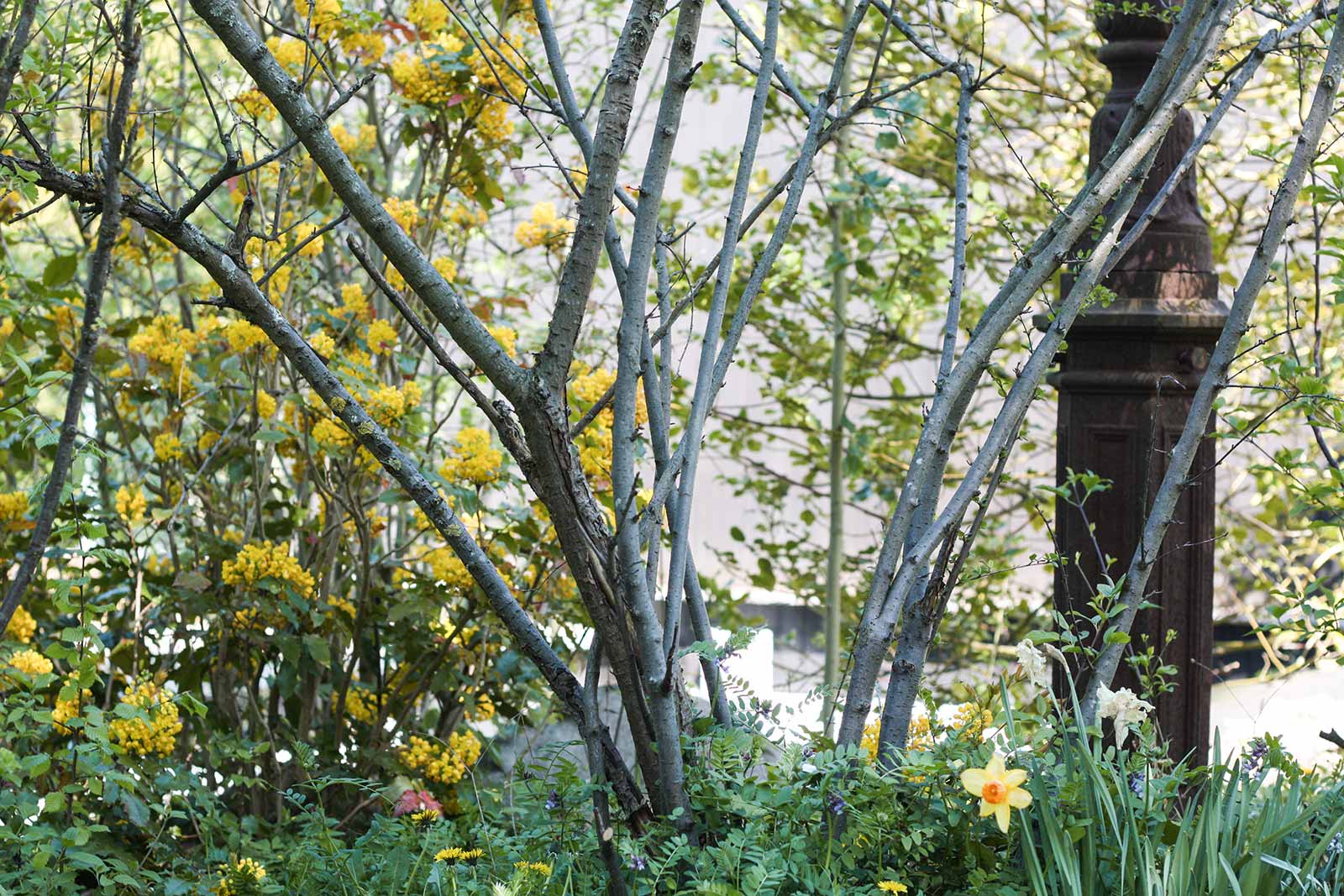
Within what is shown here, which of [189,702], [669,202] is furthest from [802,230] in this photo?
[189,702]

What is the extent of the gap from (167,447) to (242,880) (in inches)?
42.1

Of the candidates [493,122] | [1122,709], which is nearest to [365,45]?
[493,122]

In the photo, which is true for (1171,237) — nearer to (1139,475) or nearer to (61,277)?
(1139,475)

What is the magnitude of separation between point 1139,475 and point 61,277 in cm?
216

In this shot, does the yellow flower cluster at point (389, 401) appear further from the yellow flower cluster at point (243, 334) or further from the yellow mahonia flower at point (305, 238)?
the yellow mahonia flower at point (305, 238)

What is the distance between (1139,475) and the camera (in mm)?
2279

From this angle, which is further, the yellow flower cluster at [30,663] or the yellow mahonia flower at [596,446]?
the yellow mahonia flower at [596,446]

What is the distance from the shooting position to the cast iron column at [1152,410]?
2254 millimetres

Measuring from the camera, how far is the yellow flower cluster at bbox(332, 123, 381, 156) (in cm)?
309

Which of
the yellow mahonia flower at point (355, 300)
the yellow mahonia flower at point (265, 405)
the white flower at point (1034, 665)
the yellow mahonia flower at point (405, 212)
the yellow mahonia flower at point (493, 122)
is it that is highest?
the yellow mahonia flower at point (493, 122)

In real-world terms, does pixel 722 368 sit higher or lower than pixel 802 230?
lower

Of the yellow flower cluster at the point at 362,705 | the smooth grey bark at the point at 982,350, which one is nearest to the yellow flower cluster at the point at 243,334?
the yellow flower cluster at the point at 362,705

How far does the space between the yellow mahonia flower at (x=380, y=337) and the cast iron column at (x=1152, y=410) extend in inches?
56.0

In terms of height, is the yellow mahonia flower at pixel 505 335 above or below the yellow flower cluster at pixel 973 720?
above
